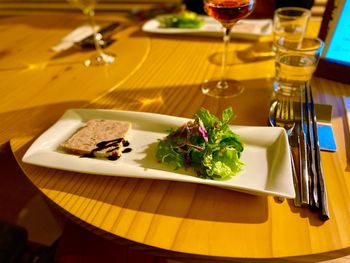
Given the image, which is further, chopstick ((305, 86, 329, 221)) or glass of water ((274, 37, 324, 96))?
glass of water ((274, 37, 324, 96))

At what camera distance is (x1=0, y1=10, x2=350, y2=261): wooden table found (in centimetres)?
46

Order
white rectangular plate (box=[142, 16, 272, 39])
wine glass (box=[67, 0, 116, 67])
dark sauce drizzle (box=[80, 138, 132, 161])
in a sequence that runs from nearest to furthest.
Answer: dark sauce drizzle (box=[80, 138, 132, 161]), wine glass (box=[67, 0, 116, 67]), white rectangular plate (box=[142, 16, 272, 39])

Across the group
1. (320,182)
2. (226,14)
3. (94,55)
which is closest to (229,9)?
(226,14)

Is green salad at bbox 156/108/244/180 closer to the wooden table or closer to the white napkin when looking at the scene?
the wooden table

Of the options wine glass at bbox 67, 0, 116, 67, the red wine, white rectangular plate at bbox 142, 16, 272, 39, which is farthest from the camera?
white rectangular plate at bbox 142, 16, 272, 39

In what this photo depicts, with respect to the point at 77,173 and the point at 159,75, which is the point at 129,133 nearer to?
the point at 77,173

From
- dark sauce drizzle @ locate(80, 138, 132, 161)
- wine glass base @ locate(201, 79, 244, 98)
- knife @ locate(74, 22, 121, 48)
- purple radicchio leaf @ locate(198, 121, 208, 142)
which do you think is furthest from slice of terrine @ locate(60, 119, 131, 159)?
knife @ locate(74, 22, 121, 48)

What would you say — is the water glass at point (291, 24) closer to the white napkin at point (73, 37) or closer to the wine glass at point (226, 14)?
the wine glass at point (226, 14)

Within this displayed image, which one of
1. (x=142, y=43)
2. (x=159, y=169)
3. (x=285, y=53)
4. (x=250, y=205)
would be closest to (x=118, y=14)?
(x=142, y=43)

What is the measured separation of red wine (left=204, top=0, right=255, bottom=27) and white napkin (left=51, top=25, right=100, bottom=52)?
651 mm

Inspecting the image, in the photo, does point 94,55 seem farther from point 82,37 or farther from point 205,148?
point 205,148

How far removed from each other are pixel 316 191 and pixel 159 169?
0.93ft

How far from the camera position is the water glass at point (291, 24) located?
1019mm

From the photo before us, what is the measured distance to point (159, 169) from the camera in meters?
0.57
